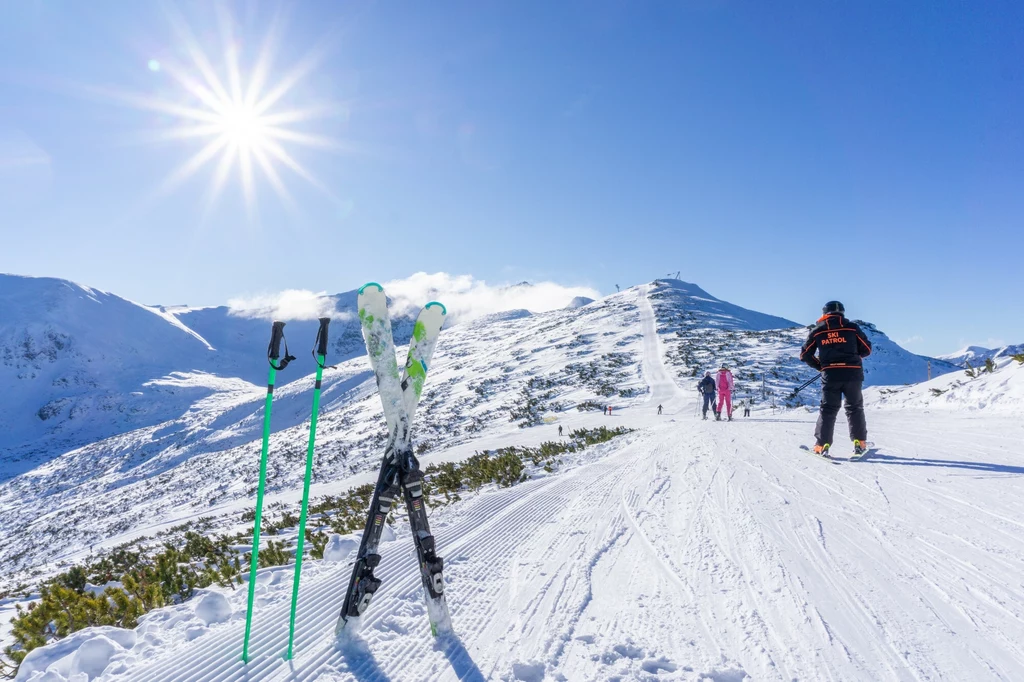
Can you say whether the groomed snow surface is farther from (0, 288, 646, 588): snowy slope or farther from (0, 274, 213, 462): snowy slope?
(0, 274, 213, 462): snowy slope

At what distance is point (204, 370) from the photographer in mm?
120625

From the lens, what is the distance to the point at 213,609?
137 inches

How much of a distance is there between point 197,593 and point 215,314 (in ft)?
685

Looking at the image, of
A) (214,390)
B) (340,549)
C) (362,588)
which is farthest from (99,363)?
(362,588)

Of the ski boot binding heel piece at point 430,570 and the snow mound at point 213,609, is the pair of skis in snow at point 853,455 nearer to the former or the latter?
the ski boot binding heel piece at point 430,570

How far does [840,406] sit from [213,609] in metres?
8.55

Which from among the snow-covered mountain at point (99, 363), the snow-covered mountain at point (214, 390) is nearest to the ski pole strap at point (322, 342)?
the snow-covered mountain at point (214, 390)

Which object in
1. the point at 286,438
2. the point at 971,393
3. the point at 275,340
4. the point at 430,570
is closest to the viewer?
the point at 275,340

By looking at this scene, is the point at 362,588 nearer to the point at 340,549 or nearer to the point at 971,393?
the point at 340,549

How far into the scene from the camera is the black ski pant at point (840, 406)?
23.4 ft

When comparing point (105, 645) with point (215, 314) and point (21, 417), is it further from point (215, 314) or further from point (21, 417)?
point (215, 314)

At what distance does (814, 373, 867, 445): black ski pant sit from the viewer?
281 inches

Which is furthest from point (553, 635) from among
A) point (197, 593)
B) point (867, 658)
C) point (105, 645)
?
point (197, 593)

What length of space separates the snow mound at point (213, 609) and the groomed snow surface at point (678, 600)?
17mm
